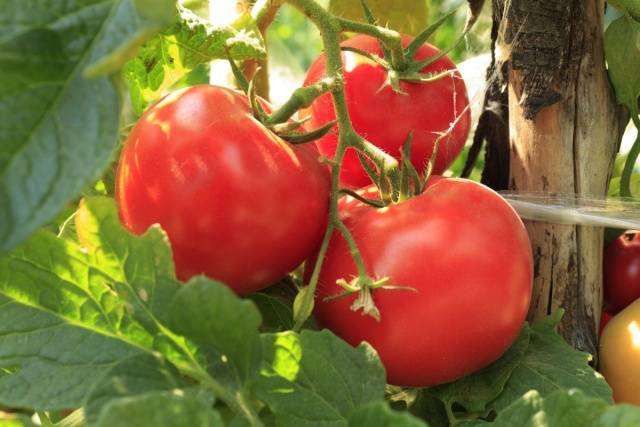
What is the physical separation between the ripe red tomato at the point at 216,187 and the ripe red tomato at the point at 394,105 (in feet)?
0.37

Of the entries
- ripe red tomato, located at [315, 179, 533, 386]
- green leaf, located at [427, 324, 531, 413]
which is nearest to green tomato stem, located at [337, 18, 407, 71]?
ripe red tomato, located at [315, 179, 533, 386]

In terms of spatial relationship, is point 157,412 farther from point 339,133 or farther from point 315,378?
point 339,133

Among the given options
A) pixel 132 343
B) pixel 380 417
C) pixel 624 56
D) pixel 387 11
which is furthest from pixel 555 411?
pixel 387 11

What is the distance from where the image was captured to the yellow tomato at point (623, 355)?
2.07ft

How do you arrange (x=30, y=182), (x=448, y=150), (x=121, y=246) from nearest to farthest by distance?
(x=30, y=182)
(x=121, y=246)
(x=448, y=150)

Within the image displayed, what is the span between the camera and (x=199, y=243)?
0.49 metres

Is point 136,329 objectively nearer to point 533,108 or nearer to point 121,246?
point 121,246

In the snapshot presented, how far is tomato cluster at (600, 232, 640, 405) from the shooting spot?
63 centimetres

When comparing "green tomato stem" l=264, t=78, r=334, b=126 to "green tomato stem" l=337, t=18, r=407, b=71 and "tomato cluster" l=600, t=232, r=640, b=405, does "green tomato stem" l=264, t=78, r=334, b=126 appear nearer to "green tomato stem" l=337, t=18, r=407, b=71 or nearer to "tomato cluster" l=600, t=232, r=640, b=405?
"green tomato stem" l=337, t=18, r=407, b=71

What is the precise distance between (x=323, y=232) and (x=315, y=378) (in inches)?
5.1

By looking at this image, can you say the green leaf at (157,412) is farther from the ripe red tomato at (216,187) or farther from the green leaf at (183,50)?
the green leaf at (183,50)

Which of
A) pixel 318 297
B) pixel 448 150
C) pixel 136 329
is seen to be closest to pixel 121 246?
pixel 136 329

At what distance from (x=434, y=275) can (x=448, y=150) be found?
165mm

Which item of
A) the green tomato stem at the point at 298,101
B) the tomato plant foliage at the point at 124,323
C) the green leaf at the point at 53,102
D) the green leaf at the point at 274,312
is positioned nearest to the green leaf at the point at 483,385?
the tomato plant foliage at the point at 124,323
